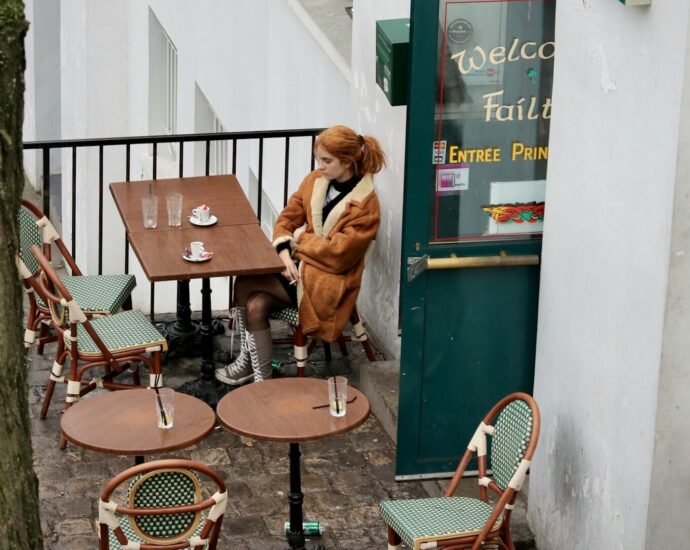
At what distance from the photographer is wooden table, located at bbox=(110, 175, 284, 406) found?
817cm

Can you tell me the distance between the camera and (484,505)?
6668 mm

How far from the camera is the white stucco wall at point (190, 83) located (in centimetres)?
1090

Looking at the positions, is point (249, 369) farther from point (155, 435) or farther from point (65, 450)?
point (155, 435)

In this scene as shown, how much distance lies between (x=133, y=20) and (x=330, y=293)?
8.60m

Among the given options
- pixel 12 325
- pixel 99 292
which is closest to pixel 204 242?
pixel 99 292

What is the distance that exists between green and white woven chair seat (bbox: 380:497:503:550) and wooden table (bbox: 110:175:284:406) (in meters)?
1.97

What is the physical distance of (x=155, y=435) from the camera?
6.69m

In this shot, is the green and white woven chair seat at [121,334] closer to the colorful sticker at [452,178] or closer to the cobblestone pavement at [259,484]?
the cobblestone pavement at [259,484]

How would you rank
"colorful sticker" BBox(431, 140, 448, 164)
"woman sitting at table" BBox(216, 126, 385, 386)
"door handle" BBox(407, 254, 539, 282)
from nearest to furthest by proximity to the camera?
"colorful sticker" BBox(431, 140, 448, 164), "door handle" BBox(407, 254, 539, 282), "woman sitting at table" BBox(216, 126, 385, 386)


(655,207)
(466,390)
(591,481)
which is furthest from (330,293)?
(655,207)

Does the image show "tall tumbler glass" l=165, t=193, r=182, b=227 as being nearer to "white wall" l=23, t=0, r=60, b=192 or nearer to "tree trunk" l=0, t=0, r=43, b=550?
"tree trunk" l=0, t=0, r=43, b=550

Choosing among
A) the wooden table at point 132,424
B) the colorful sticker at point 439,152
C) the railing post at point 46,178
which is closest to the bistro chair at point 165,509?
the wooden table at point 132,424

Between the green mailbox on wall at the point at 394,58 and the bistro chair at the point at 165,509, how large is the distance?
2813 millimetres

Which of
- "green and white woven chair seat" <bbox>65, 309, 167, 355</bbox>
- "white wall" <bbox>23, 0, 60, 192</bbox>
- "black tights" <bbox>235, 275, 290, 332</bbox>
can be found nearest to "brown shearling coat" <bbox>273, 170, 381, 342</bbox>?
"black tights" <bbox>235, 275, 290, 332</bbox>
